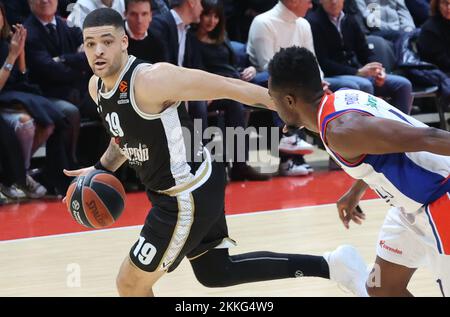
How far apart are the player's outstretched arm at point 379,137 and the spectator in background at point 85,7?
15.4 ft

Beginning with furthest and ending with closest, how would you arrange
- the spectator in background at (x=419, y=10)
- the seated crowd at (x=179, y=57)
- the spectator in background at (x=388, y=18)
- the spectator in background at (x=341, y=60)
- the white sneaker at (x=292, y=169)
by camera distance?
1. the spectator in background at (x=419, y=10)
2. the spectator in background at (x=388, y=18)
3. the spectator in background at (x=341, y=60)
4. the white sneaker at (x=292, y=169)
5. the seated crowd at (x=179, y=57)

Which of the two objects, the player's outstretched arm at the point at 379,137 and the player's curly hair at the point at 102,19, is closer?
the player's outstretched arm at the point at 379,137

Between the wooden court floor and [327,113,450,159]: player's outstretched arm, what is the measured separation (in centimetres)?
164

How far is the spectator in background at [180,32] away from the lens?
7.95 m

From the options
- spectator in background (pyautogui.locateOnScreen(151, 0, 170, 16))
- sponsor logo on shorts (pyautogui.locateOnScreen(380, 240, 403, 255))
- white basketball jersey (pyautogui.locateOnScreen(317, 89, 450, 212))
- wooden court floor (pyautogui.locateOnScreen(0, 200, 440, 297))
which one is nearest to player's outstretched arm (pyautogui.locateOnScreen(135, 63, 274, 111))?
white basketball jersey (pyautogui.locateOnScreen(317, 89, 450, 212))

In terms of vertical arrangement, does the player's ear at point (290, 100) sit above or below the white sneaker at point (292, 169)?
above

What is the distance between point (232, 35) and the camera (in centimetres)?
937

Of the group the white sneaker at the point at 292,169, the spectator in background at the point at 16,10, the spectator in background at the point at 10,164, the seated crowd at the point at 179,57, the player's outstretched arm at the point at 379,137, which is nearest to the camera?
the player's outstretched arm at the point at 379,137

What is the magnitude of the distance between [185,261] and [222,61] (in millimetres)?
2921

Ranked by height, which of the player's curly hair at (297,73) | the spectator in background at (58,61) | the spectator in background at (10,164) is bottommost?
the spectator in background at (10,164)

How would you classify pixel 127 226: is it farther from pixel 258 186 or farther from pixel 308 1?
pixel 308 1

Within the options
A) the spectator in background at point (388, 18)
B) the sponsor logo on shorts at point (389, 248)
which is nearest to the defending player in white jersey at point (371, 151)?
the sponsor logo on shorts at point (389, 248)

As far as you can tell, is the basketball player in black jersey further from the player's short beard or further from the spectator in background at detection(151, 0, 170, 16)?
the spectator in background at detection(151, 0, 170, 16)

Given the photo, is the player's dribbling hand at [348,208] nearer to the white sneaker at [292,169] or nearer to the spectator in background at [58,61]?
the spectator in background at [58,61]
